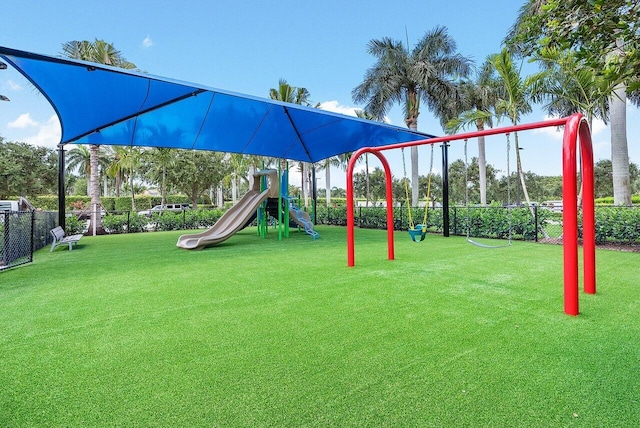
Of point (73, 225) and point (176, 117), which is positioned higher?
point (176, 117)

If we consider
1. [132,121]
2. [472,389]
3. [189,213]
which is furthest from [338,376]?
[189,213]

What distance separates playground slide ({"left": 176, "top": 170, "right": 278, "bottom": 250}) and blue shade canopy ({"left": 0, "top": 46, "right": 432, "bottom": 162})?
1.88m

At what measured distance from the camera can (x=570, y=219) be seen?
338 cm

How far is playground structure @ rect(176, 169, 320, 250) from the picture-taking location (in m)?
8.99

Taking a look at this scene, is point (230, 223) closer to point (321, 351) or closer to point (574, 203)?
point (321, 351)

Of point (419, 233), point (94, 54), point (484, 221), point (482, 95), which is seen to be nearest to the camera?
point (419, 233)

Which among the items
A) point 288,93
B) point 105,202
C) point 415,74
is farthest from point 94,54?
point 105,202

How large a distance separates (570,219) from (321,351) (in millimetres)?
2774

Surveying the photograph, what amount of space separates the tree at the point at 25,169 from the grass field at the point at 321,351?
28172mm

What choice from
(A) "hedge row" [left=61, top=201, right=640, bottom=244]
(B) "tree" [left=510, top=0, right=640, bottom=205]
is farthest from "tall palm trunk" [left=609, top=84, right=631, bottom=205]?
(B) "tree" [left=510, top=0, right=640, bottom=205]

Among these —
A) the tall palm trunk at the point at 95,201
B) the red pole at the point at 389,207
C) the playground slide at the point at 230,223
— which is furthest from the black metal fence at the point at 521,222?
the tall palm trunk at the point at 95,201

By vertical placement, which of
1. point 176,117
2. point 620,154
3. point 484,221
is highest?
point 176,117

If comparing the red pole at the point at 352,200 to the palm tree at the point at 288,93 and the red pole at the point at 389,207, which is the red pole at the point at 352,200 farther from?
the palm tree at the point at 288,93

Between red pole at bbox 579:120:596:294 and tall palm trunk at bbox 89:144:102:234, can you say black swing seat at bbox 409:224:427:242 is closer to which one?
red pole at bbox 579:120:596:294
